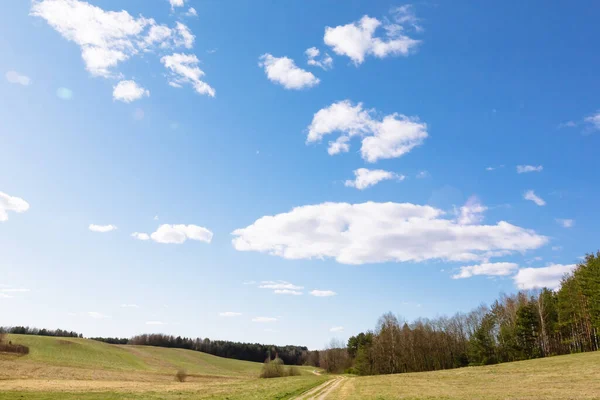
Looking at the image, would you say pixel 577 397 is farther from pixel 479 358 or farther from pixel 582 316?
pixel 479 358

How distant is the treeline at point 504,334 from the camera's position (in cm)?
8125

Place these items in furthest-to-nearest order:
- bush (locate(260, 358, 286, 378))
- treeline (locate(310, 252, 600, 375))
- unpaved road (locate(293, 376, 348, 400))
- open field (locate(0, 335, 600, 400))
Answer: bush (locate(260, 358, 286, 378))
treeline (locate(310, 252, 600, 375))
open field (locate(0, 335, 600, 400))
unpaved road (locate(293, 376, 348, 400))

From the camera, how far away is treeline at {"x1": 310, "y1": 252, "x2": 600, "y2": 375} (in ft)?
267

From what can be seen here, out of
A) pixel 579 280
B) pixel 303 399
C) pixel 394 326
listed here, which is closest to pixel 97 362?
pixel 394 326

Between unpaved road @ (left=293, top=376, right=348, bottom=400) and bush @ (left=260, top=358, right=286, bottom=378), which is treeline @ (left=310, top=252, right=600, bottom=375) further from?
unpaved road @ (left=293, top=376, right=348, bottom=400)

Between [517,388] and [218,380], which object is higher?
[517,388]

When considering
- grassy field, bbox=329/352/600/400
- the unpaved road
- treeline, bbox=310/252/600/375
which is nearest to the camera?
grassy field, bbox=329/352/600/400

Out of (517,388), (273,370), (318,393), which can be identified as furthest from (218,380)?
(517,388)

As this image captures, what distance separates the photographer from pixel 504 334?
304 ft

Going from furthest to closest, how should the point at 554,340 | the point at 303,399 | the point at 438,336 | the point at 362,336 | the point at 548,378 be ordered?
1. the point at 362,336
2. the point at 438,336
3. the point at 554,340
4. the point at 548,378
5. the point at 303,399

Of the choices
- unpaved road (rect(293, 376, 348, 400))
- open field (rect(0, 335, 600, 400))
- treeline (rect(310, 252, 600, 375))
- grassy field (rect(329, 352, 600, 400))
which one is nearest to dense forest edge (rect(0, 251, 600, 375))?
treeline (rect(310, 252, 600, 375))

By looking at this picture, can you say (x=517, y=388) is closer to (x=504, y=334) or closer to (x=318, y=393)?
(x=318, y=393)

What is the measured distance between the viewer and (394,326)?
384 feet

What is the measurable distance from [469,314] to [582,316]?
46.4 m
